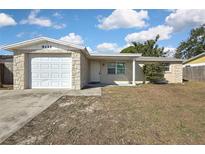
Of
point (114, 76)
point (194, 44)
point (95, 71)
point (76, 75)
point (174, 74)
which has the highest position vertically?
point (194, 44)

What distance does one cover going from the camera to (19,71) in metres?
11.6

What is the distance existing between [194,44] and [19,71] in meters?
43.0

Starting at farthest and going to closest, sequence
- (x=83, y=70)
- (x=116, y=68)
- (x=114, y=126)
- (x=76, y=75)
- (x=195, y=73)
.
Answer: (x=195, y=73) → (x=116, y=68) → (x=83, y=70) → (x=76, y=75) → (x=114, y=126)

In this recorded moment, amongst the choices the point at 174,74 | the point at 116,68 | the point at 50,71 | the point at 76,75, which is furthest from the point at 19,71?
the point at 174,74

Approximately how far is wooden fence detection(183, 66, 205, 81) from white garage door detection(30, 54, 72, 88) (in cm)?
1588

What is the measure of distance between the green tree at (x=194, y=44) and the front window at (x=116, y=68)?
106ft

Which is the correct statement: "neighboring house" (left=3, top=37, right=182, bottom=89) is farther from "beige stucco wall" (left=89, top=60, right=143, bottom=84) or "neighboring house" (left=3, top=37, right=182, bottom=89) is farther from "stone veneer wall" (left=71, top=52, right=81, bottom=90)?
"beige stucco wall" (left=89, top=60, right=143, bottom=84)

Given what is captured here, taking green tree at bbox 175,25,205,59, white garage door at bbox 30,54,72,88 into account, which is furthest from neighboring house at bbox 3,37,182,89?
green tree at bbox 175,25,205,59

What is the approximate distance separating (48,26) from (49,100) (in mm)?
11275

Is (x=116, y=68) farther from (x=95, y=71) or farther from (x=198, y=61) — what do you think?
(x=198, y=61)

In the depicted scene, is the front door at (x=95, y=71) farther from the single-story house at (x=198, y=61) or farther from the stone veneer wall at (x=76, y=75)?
the single-story house at (x=198, y=61)

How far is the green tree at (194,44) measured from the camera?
41725mm

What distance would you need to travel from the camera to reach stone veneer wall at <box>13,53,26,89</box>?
1158cm
